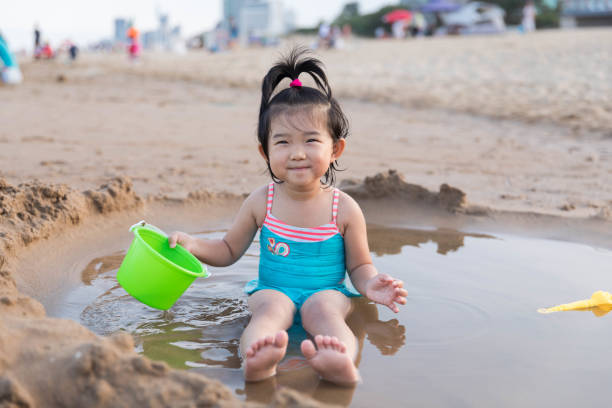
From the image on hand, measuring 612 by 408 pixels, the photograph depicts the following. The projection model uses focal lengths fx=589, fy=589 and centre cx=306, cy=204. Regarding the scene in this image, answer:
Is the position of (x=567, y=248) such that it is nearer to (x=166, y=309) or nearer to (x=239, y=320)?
(x=239, y=320)

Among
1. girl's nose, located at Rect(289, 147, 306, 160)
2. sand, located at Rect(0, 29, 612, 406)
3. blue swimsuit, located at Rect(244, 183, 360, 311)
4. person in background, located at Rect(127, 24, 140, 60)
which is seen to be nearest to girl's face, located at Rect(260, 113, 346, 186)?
girl's nose, located at Rect(289, 147, 306, 160)

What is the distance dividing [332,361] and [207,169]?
3059 millimetres

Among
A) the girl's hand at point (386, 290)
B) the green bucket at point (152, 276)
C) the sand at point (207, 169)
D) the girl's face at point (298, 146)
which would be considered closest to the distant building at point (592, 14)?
the sand at point (207, 169)

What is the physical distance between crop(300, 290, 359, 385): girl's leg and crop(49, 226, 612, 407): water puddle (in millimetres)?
46

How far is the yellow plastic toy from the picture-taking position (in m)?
2.29

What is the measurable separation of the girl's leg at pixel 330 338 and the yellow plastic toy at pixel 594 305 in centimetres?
82

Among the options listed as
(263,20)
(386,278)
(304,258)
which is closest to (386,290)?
(386,278)

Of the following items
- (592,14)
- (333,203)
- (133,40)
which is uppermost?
(592,14)

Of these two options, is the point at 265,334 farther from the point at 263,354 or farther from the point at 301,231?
the point at 301,231

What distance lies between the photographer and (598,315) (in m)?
2.26

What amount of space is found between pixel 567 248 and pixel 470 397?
5.67ft

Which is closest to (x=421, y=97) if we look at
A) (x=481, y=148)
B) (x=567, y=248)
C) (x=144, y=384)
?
(x=481, y=148)

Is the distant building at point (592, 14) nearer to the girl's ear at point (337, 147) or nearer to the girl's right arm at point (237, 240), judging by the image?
the girl's ear at point (337, 147)

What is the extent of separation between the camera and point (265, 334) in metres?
1.88
